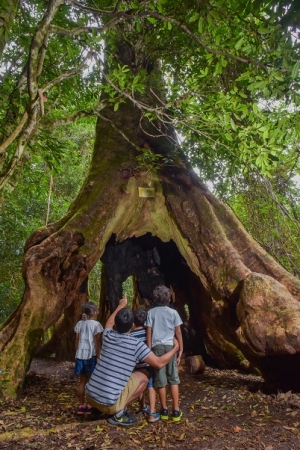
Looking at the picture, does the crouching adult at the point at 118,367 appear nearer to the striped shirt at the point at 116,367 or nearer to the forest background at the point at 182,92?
the striped shirt at the point at 116,367

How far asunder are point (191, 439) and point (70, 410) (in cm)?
184

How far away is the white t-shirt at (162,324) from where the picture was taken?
4.41 m

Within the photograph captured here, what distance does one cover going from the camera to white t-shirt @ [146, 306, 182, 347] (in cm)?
441

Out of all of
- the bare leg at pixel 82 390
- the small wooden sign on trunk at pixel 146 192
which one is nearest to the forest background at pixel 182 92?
the small wooden sign on trunk at pixel 146 192

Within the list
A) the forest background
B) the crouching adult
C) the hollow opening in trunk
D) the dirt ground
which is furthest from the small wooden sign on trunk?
the crouching adult

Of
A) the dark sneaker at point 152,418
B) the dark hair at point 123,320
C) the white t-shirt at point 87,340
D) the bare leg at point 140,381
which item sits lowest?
the dark sneaker at point 152,418

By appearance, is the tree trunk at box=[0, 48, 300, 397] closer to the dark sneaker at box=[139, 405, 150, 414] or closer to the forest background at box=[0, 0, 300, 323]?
the forest background at box=[0, 0, 300, 323]

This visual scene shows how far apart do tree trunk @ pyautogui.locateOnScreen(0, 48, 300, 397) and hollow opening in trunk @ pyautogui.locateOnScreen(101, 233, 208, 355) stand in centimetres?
2

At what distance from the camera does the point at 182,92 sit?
7602mm

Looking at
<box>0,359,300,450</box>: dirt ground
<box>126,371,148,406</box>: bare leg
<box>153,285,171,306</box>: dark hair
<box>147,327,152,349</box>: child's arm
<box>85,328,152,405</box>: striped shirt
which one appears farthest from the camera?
<box>153,285,171,306</box>: dark hair

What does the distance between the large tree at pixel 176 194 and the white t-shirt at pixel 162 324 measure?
1.08 metres

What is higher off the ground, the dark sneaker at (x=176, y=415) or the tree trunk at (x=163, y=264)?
the tree trunk at (x=163, y=264)

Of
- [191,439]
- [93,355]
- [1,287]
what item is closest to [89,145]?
[1,287]

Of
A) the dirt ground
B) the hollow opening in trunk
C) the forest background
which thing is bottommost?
the dirt ground
